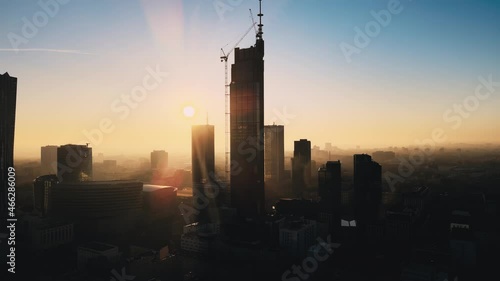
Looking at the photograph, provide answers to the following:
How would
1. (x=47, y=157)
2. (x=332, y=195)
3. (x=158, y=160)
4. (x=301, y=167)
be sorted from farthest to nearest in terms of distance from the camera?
Answer: (x=158, y=160)
(x=47, y=157)
(x=301, y=167)
(x=332, y=195)

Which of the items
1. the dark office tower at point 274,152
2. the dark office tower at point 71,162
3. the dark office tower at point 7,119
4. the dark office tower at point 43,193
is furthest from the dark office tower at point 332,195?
the dark office tower at point 71,162

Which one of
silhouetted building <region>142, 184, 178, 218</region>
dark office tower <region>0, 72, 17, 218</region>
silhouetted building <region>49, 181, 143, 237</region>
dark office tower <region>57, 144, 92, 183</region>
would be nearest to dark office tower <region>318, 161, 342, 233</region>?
silhouetted building <region>142, 184, 178, 218</region>

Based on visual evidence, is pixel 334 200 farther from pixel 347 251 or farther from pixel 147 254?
pixel 147 254

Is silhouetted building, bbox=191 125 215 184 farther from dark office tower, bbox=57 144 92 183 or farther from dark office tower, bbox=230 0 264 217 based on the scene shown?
dark office tower, bbox=230 0 264 217

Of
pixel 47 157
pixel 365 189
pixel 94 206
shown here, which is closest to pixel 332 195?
pixel 365 189

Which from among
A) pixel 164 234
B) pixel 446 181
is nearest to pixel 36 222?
pixel 164 234

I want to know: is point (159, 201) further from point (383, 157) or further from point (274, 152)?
point (383, 157)
